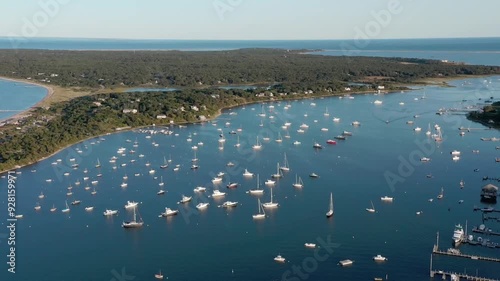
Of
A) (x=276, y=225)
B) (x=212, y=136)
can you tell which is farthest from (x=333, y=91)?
(x=276, y=225)

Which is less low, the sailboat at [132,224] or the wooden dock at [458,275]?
the wooden dock at [458,275]

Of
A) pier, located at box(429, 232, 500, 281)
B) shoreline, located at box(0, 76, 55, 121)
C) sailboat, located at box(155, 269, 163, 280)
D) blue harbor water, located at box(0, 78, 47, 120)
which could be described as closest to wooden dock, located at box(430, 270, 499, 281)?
pier, located at box(429, 232, 500, 281)

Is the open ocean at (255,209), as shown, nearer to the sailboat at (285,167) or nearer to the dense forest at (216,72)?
the sailboat at (285,167)

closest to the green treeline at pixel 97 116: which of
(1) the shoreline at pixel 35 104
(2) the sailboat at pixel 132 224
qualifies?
(1) the shoreline at pixel 35 104

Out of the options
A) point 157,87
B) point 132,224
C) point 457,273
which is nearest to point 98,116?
point 132,224

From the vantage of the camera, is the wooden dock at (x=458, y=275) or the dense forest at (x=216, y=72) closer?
the wooden dock at (x=458, y=275)

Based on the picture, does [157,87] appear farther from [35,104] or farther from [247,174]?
[247,174]
